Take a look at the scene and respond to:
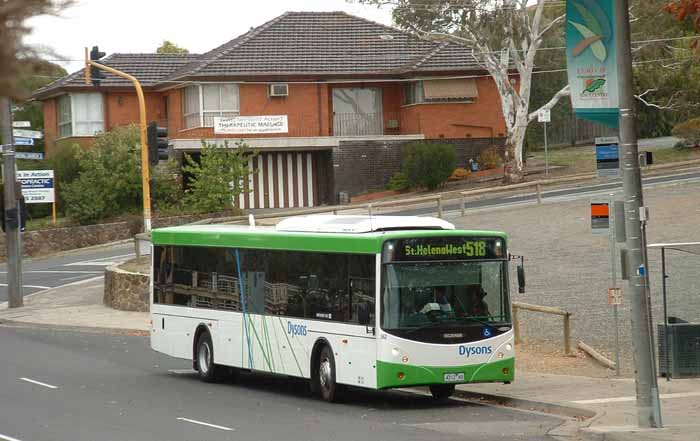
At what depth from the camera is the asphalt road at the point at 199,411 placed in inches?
587

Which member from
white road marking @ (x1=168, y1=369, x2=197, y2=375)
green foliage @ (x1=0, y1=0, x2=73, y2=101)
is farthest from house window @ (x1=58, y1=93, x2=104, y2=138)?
green foliage @ (x1=0, y1=0, x2=73, y2=101)

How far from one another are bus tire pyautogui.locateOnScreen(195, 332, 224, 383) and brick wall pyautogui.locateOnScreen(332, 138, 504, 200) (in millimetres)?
35256

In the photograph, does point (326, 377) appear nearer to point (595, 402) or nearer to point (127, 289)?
point (595, 402)

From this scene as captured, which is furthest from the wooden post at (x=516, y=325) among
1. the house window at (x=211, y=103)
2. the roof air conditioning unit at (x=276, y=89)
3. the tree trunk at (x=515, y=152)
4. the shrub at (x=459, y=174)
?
the house window at (x=211, y=103)

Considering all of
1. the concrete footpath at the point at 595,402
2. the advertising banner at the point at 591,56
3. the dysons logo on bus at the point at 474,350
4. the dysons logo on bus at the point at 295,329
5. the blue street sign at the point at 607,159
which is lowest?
the concrete footpath at the point at 595,402

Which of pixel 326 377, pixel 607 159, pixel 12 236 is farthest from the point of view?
pixel 12 236

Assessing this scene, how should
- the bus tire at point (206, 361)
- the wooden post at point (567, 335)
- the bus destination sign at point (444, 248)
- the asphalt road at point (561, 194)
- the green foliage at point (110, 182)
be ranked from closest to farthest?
the bus destination sign at point (444, 248) → the bus tire at point (206, 361) → the wooden post at point (567, 335) → the asphalt road at point (561, 194) → the green foliage at point (110, 182)

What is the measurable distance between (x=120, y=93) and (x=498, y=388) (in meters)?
44.2

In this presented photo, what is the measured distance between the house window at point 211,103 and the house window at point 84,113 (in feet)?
17.2

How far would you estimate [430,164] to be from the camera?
54.7 meters

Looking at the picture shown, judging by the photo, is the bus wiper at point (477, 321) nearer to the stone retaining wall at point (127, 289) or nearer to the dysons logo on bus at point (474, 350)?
the dysons logo on bus at point (474, 350)

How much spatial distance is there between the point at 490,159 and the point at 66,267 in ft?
76.1

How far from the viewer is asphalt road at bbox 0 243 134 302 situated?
40562 millimetres

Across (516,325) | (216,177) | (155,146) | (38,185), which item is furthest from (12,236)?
(516,325)
